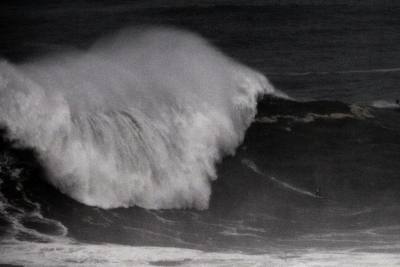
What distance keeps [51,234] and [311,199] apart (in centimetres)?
766

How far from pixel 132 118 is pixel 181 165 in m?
2.00

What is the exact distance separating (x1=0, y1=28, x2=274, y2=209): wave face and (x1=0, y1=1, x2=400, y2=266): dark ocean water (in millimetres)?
39

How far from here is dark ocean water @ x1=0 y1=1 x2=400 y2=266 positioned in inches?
774

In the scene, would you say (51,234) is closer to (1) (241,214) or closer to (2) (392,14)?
(1) (241,214)

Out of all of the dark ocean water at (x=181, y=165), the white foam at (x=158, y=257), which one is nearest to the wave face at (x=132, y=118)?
the dark ocean water at (x=181, y=165)

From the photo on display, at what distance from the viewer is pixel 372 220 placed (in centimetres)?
2245

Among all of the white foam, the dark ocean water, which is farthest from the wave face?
the white foam

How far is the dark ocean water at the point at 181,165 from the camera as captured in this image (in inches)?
774

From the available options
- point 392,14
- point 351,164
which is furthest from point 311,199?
point 392,14

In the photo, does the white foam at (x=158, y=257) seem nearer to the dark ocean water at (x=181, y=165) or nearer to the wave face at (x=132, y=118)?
the dark ocean water at (x=181, y=165)

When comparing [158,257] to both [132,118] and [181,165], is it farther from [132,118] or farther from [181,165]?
[132,118]

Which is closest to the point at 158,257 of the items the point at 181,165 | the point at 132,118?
the point at 181,165

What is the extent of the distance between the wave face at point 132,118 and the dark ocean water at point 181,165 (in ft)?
0.13

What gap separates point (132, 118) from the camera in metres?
24.8
